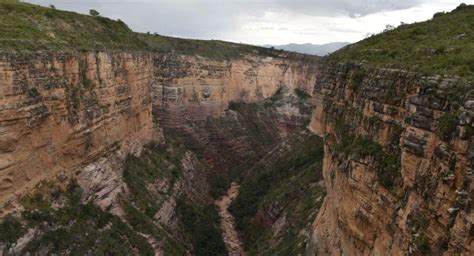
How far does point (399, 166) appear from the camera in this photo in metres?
16.2

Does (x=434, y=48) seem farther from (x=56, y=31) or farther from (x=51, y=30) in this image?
(x=56, y=31)

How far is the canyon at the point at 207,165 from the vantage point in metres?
13.9

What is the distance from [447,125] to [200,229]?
32548mm

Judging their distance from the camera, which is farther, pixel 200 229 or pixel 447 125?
pixel 200 229

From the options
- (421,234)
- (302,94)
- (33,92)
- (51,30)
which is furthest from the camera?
(302,94)

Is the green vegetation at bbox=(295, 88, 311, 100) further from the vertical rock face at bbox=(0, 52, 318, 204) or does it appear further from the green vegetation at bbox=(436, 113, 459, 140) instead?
the green vegetation at bbox=(436, 113, 459, 140)

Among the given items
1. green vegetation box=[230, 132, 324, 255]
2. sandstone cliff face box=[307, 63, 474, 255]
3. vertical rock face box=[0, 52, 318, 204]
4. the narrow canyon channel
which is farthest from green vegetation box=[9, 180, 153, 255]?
sandstone cliff face box=[307, 63, 474, 255]

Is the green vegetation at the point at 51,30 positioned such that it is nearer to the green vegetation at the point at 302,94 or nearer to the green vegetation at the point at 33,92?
the green vegetation at the point at 33,92

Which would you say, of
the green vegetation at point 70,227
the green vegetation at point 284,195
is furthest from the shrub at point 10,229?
the green vegetation at point 284,195

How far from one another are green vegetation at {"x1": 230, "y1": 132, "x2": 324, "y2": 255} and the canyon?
207mm

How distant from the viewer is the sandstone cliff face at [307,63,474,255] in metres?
12.2

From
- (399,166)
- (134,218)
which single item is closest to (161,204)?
(134,218)

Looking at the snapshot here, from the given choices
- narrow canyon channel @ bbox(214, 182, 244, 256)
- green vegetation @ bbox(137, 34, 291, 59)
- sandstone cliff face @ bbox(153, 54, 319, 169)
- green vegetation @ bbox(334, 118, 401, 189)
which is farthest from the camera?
green vegetation @ bbox(137, 34, 291, 59)

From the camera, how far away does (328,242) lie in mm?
24766
